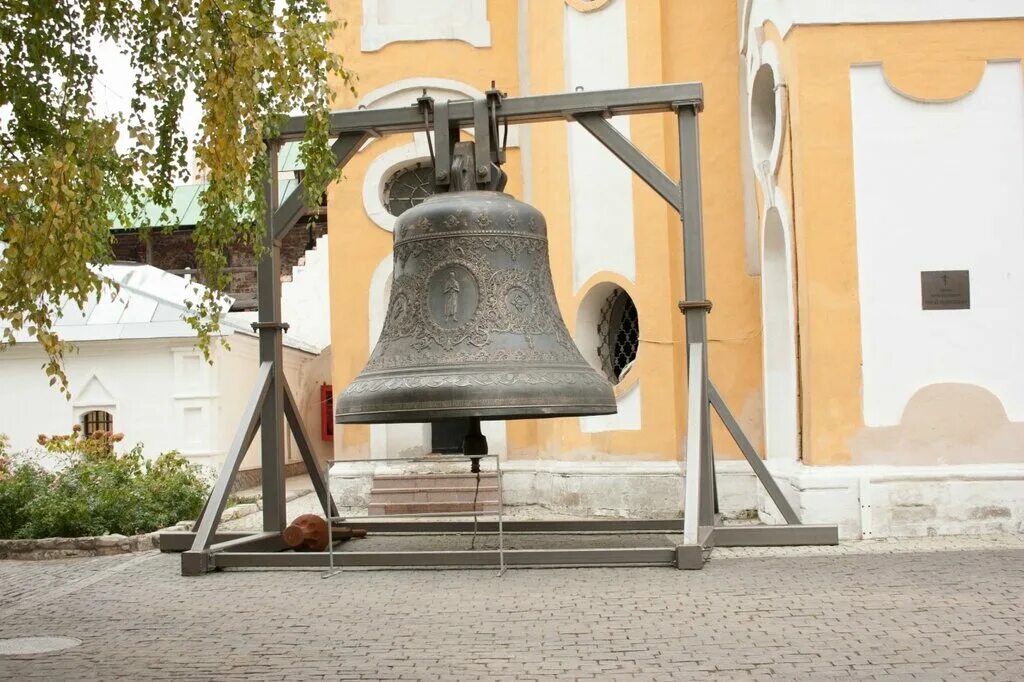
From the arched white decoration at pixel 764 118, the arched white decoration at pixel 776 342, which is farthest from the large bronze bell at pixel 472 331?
the arched white decoration at pixel 776 342

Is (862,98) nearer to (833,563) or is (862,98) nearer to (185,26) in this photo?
(833,563)

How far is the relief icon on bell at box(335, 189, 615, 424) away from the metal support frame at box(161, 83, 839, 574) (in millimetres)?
564

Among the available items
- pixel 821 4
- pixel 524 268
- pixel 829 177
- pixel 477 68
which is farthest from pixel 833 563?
pixel 477 68

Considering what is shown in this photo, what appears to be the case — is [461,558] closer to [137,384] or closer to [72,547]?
[72,547]

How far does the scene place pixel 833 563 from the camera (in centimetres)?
844

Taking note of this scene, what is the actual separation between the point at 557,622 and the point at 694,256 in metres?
3.30

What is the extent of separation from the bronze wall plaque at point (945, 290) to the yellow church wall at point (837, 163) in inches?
22.9

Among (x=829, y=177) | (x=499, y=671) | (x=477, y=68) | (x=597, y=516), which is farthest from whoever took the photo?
(x=477, y=68)

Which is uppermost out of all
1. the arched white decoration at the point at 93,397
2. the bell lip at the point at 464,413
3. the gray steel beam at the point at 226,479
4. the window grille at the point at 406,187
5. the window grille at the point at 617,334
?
the window grille at the point at 406,187

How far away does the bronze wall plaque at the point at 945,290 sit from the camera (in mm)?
10398

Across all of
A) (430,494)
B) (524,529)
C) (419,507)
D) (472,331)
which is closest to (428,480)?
(430,494)

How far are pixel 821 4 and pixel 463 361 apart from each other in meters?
5.53

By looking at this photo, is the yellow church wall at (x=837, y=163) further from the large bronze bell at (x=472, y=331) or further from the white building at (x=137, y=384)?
the white building at (x=137, y=384)

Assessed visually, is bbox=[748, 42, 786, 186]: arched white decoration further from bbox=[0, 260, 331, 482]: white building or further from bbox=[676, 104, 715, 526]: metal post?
bbox=[0, 260, 331, 482]: white building
